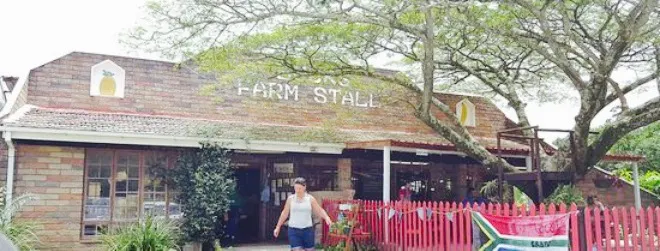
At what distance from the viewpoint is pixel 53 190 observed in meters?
10.6

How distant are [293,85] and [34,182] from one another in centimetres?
662

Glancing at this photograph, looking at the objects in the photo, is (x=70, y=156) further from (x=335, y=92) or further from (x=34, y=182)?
(x=335, y=92)

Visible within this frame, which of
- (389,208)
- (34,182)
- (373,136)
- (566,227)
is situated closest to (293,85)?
(373,136)

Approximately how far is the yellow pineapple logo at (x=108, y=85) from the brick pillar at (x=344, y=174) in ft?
17.1

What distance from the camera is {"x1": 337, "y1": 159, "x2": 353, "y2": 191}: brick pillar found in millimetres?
13445

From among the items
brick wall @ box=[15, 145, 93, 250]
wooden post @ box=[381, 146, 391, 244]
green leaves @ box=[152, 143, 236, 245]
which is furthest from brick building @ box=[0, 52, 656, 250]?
green leaves @ box=[152, 143, 236, 245]

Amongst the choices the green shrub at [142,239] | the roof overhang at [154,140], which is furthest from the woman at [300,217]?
the roof overhang at [154,140]

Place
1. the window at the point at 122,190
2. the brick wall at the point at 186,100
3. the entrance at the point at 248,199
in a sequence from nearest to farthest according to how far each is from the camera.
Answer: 1. the window at the point at 122,190
2. the brick wall at the point at 186,100
3. the entrance at the point at 248,199

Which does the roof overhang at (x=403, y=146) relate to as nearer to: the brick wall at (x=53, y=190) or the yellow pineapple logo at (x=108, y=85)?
the yellow pineapple logo at (x=108, y=85)

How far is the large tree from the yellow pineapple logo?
216 cm

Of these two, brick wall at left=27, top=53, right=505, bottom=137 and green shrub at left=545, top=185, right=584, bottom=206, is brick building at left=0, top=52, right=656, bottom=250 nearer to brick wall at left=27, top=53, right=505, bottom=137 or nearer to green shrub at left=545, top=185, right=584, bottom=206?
brick wall at left=27, top=53, right=505, bottom=137

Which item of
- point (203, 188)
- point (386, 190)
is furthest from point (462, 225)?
point (203, 188)

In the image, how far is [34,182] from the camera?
10.5 m

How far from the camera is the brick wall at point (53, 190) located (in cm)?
1045
